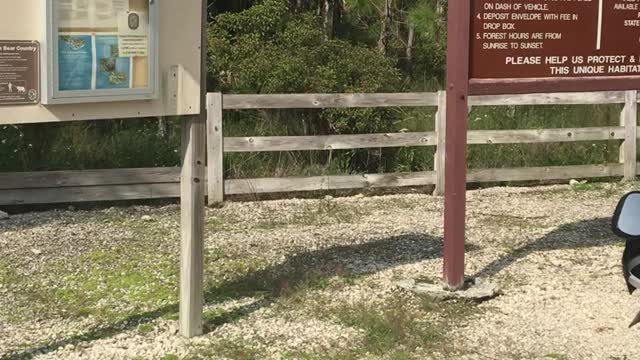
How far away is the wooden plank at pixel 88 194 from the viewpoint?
889 cm

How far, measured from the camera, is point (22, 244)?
7.57 meters

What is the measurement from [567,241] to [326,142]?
302cm

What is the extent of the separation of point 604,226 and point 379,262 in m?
2.72

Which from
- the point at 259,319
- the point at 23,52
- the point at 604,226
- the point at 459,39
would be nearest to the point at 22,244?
the point at 259,319

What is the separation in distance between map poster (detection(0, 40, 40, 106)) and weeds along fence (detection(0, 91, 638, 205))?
4648 millimetres

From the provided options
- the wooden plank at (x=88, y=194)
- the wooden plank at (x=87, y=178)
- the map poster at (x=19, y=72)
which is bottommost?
the wooden plank at (x=88, y=194)

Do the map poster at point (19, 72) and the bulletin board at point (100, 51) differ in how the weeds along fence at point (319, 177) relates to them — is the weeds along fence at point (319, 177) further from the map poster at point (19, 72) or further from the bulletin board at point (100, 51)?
the map poster at point (19, 72)

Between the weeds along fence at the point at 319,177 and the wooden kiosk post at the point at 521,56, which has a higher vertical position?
the wooden kiosk post at the point at 521,56

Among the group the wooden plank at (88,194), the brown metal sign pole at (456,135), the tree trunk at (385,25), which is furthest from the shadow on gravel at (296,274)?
the tree trunk at (385,25)

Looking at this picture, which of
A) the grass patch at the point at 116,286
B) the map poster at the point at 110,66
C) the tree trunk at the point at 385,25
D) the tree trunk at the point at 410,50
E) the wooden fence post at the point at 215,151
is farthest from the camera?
the tree trunk at the point at 410,50

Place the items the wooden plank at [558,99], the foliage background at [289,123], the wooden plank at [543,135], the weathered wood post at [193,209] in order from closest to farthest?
the weathered wood post at [193,209] < the foliage background at [289,123] < the wooden plank at [543,135] < the wooden plank at [558,99]

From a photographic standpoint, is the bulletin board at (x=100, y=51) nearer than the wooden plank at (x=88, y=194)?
Yes

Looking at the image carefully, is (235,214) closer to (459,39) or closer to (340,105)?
(340,105)

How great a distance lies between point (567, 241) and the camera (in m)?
7.96
